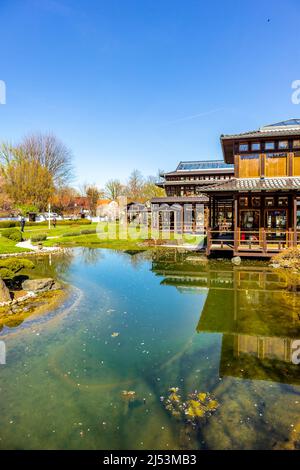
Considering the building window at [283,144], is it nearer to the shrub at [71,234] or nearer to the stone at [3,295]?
the stone at [3,295]

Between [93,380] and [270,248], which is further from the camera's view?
[270,248]

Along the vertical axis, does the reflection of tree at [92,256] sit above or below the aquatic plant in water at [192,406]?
above

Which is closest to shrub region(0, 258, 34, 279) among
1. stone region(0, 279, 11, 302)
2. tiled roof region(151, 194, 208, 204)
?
stone region(0, 279, 11, 302)

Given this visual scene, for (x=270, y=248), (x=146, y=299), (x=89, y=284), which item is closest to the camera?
(x=146, y=299)

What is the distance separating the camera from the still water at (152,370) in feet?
15.6

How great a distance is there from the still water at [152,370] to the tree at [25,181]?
133 feet

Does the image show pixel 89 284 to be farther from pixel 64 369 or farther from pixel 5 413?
pixel 5 413

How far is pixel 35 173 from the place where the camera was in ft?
163

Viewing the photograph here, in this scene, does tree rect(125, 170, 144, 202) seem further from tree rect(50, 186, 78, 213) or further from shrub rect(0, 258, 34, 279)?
shrub rect(0, 258, 34, 279)

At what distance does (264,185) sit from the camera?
62.3 ft

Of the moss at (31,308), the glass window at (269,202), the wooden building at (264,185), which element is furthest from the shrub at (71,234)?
the moss at (31,308)
